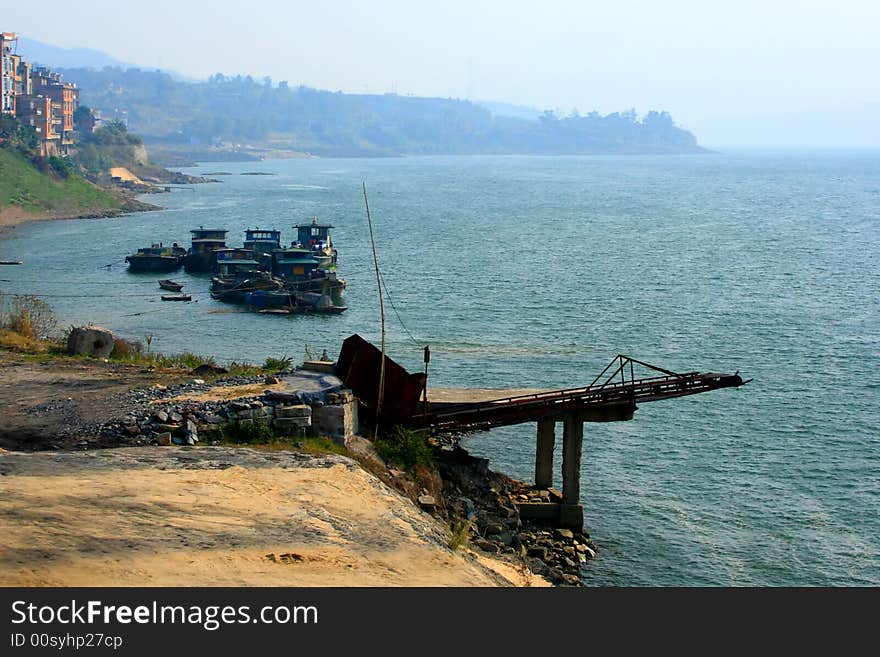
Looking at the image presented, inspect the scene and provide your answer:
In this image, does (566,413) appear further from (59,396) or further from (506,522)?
(59,396)

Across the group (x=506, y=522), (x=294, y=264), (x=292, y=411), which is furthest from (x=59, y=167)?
(x=506, y=522)

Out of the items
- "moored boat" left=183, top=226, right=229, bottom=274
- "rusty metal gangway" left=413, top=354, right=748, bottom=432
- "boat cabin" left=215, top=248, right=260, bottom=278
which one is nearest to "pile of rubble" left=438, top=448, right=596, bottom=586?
"rusty metal gangway" left=413, top=354, right=748, bottom=432

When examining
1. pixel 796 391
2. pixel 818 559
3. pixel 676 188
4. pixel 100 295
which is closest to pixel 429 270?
pixel 100 295

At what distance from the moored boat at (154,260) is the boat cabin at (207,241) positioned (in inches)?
50.4

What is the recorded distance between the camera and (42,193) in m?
114

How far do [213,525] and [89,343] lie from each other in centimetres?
1543

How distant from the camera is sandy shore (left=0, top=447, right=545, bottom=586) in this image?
53.3 feet

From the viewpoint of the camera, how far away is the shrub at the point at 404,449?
973 inches

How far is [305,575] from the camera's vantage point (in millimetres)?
16688

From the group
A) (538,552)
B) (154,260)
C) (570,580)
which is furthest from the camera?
(154,260)

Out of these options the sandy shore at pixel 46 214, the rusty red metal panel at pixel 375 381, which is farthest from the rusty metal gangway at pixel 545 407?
the sandy shore at pixel 46 214

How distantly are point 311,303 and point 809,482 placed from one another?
3466 centimetres

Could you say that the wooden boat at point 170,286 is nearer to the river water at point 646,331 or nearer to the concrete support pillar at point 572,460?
the river water at point 646,331

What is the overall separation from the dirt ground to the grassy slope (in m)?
83.3
